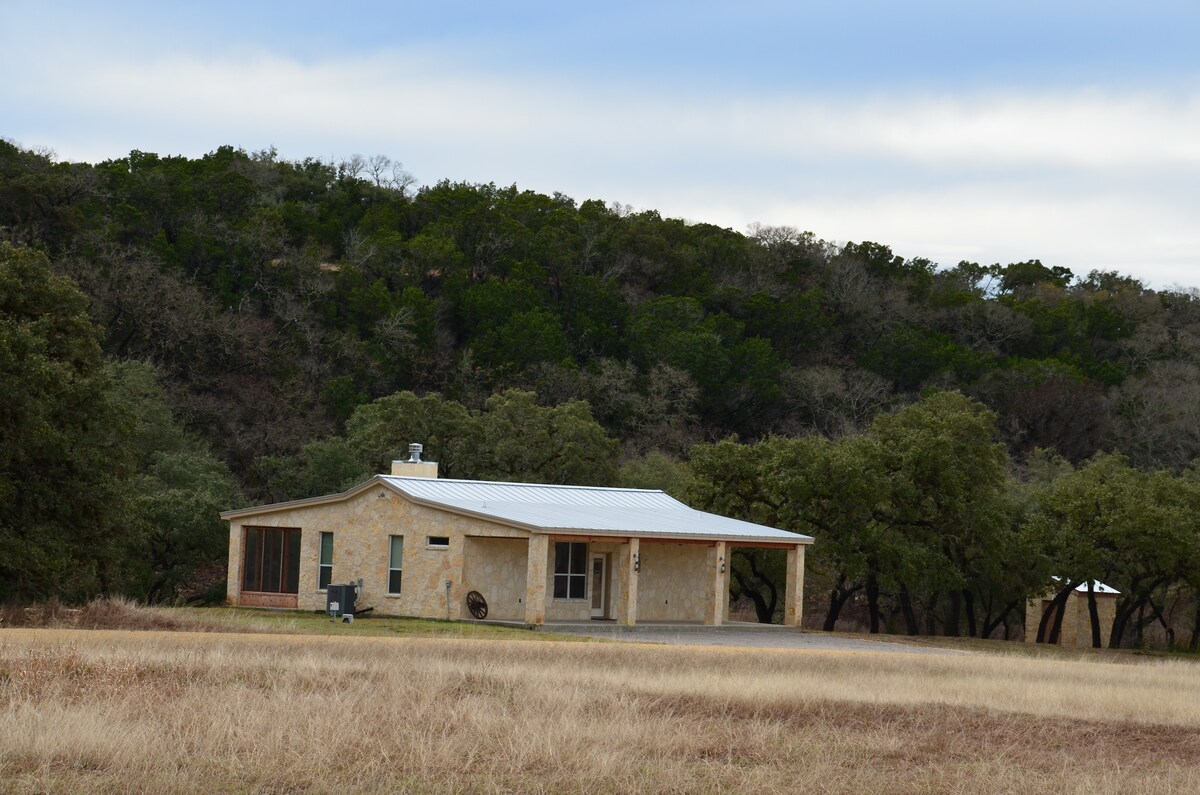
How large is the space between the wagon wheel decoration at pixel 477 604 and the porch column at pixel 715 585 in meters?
6.11

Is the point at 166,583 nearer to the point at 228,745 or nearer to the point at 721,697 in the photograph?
the point at 721,697

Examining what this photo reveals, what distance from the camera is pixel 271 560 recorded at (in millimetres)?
40375

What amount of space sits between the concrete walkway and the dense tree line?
482cm

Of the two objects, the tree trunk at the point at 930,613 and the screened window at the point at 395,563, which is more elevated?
the screened window at the point at 395,563

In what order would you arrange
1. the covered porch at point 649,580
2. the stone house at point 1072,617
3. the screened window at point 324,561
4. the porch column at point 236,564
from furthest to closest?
the stone house at point 1072,617, the porch column at point 236,564, the screened window at point 324,561, the covered porch at point 649,580

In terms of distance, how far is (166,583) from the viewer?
4525 centimetres

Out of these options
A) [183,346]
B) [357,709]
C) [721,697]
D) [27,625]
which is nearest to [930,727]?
[721,697]

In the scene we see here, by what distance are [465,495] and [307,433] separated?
22392mm

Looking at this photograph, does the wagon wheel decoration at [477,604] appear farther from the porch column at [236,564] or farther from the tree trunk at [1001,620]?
the tree trunk at [1001,620]

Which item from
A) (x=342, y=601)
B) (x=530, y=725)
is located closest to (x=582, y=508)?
(x=342, y=601)

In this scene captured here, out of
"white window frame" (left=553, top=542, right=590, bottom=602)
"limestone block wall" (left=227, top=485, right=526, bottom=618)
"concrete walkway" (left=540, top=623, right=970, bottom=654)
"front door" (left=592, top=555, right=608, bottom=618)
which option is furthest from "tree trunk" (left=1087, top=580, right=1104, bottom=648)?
"limestone block wall" (left=227, top=485, right=526, bottom=618)

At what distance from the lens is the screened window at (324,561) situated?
39188 mm

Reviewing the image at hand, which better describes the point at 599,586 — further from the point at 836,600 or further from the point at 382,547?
the point at 836,600

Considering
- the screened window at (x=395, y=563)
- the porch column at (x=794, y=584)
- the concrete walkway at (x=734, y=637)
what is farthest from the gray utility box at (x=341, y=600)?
the porch column at (x=794, y=584)
